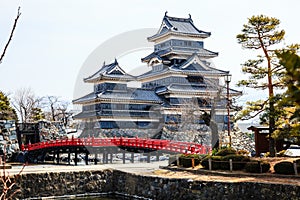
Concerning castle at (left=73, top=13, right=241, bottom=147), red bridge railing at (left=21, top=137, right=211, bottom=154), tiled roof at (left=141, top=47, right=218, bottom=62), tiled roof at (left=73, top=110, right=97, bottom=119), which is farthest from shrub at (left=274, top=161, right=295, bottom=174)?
tiled roof at (left=141, top=47, right=218, bottom=62)

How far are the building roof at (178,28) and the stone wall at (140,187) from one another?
3120 cm

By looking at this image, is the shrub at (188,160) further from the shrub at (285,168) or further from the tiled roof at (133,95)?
the tiled roof at (133,95)

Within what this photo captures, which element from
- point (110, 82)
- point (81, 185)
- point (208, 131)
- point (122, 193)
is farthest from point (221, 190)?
point (110, 82)

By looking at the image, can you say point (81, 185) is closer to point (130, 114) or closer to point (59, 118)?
point (130, 114)

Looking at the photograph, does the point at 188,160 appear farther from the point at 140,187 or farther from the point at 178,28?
the point at 178,28

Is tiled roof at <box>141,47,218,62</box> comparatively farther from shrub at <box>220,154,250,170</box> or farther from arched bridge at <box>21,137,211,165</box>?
shrub at <box>220,154,250,170</box>

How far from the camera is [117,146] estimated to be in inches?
1206

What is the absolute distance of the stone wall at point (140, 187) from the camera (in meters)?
15.7

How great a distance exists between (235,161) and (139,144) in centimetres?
1083

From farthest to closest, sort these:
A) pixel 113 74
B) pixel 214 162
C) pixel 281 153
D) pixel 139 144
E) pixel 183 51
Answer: pixel 183 51, pixel 113 74, pixel 139 144, pixel 281 153, pixel 214 162

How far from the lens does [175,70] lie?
1882 inches

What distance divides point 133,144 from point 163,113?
19.2 meters

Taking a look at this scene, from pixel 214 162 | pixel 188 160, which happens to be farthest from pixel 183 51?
pixel 214 162

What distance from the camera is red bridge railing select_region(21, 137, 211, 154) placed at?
79.8ft
